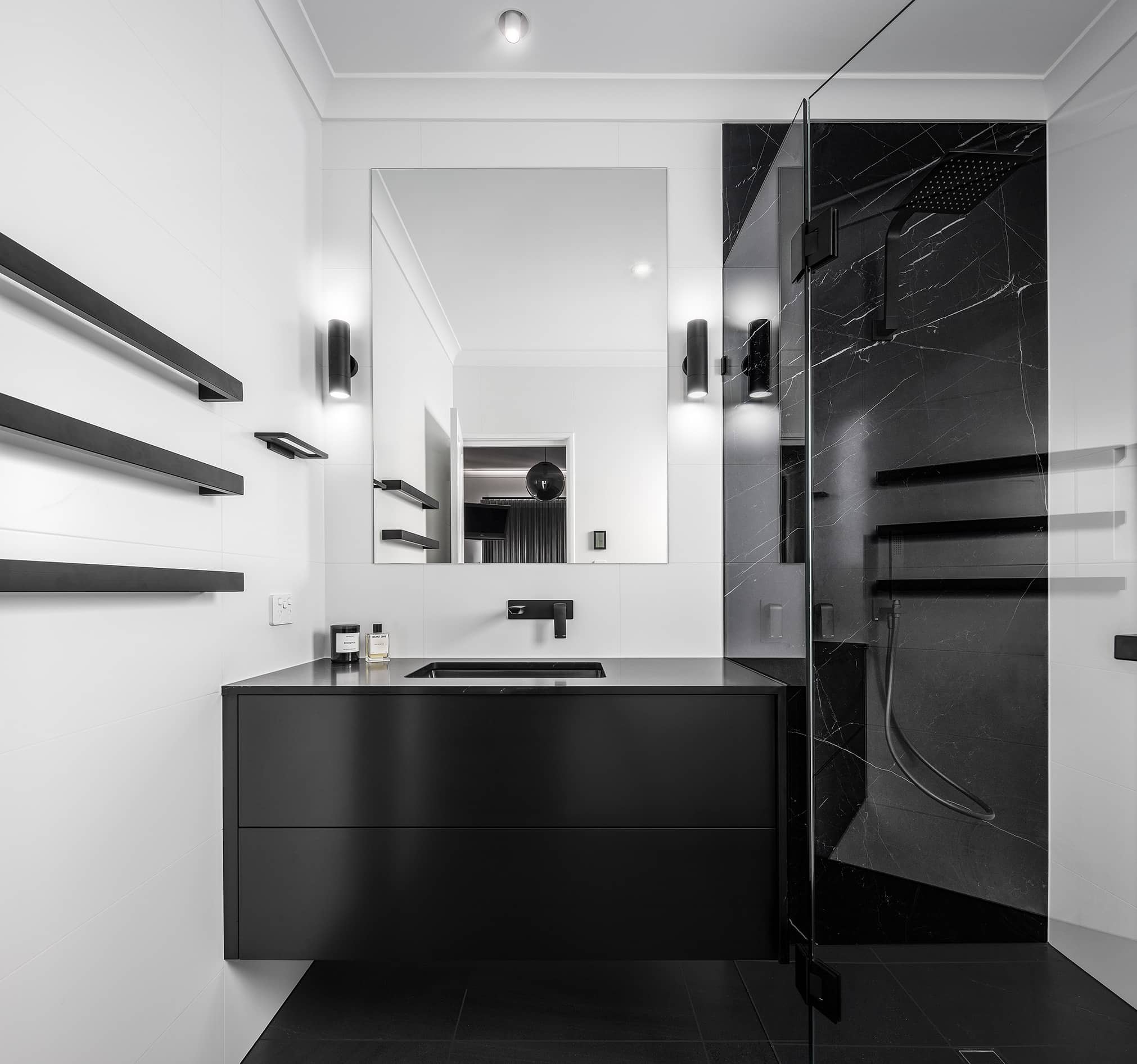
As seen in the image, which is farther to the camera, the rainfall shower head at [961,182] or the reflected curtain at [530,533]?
the reflected curtain at [530,533]

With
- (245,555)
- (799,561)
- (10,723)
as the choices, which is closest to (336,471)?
(245,555)

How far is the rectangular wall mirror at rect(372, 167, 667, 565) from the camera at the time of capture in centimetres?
222

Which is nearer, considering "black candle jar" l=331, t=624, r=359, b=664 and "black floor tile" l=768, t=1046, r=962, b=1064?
"black floor tile" l=768, t=1046, r=962, b=1064

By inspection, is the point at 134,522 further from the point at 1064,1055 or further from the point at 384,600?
the point at 1064,1055

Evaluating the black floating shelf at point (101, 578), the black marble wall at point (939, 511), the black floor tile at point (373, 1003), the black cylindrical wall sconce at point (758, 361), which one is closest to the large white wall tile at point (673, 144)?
the black cylindrical wall sconce at point (758, 361)

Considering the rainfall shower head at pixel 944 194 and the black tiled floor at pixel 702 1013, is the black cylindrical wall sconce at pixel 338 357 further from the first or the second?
the black tiled floor at pixel 702 1013

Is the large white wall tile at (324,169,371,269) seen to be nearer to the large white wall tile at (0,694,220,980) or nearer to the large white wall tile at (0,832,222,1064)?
the large white wall tile at (0,694,220,980)

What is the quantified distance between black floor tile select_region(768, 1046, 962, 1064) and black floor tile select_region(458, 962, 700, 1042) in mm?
398

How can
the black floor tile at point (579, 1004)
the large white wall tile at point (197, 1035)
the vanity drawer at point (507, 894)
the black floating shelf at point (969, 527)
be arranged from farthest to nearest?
the black floor tile at point (579, 1004), the vanity drawer at point (507, 894), the large white wall tile at point (197, 1035), the black floating shelf at point (969, 527)

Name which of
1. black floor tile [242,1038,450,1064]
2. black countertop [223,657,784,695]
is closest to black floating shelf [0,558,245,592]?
black countertop [223,657,784,695]

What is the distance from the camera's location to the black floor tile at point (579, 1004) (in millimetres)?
1739

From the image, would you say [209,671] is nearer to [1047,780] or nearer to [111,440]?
[111,440]

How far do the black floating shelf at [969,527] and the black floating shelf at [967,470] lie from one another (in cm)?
7

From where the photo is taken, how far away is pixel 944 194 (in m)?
1.25
